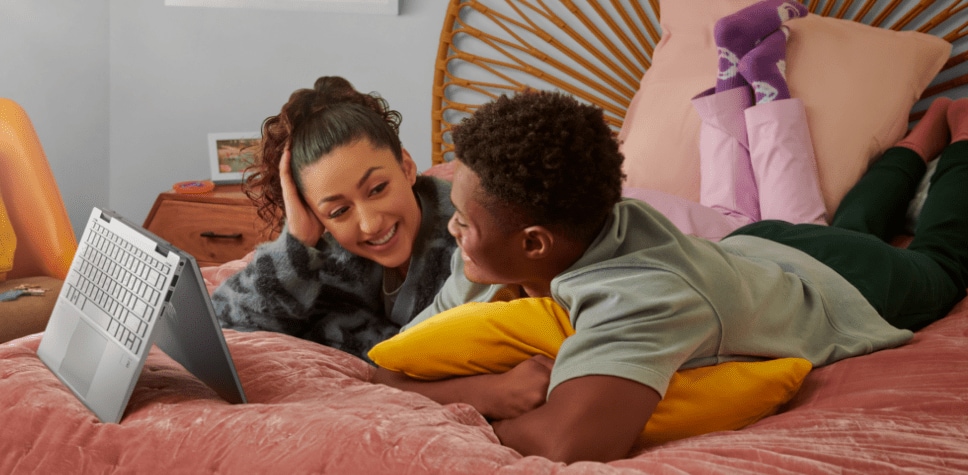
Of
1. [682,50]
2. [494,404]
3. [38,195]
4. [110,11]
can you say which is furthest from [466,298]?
[110,11]

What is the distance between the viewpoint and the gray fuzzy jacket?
1396mm

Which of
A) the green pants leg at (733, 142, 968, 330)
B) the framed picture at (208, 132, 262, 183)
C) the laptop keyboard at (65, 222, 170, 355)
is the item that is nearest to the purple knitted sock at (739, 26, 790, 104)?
the green pants leg at (733, 142, 968, 330)

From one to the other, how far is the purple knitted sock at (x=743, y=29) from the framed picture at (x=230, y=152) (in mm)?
1598

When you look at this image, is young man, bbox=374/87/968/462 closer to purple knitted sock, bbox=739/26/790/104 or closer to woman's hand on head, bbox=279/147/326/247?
woman's hand on head, bbox=279/147/326/247

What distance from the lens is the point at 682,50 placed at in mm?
2160

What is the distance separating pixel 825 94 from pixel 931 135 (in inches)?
9.6

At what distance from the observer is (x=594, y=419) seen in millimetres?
797

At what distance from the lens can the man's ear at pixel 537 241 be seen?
92cm

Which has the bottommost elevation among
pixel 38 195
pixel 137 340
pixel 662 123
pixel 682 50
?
pixel 38 195

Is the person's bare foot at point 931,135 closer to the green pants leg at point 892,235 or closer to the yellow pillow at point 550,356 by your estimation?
the green pants leg at point 892,235

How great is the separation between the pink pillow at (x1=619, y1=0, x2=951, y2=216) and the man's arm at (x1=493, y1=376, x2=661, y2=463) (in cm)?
124

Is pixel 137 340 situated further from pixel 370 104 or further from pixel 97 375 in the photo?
pixel 370 104

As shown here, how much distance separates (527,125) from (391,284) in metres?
0.62

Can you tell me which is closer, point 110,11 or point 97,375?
point 97,375
